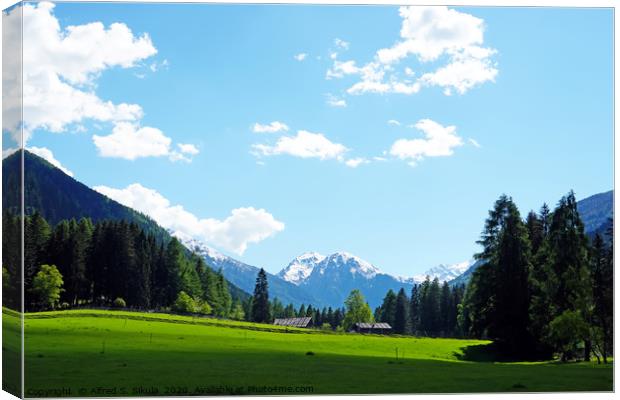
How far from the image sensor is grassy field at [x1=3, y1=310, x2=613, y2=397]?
26391mm

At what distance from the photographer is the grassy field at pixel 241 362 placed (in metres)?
26.4

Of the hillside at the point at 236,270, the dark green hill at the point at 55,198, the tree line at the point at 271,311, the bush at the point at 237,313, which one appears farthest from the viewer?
the tree line at the point at 271,311

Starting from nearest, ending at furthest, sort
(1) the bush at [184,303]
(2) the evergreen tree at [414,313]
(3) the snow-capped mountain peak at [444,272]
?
1. (1) the bush at [184,303]
2. (3) the snow-capped mountain peak at [444,272]
3. (2) the evergreen tree at [414,313]

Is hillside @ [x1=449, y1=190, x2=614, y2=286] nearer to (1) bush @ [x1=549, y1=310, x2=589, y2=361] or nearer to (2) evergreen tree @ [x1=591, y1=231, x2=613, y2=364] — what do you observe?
(2) evergreen tree @ [x1=591, y1=231, x2=613, y2=364]

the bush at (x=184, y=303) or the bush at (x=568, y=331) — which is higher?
the bush at (x=184, y=303)

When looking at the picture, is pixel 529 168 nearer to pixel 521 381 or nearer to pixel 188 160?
pixel 521 381

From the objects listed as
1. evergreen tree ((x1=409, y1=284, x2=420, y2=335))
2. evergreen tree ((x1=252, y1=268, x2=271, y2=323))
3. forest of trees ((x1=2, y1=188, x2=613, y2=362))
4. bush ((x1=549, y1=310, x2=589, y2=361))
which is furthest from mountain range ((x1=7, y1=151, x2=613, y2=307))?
bush ((x1=549, y1=310, x2=589, y2=361))

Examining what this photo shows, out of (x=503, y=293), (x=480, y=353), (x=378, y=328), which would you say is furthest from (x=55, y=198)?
(x=503, y=293)

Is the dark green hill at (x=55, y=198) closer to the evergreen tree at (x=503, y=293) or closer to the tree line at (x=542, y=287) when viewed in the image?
the evergreen tree at (x=503, y=293)

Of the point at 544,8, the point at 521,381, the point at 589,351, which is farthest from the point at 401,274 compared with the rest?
the point at 544,8

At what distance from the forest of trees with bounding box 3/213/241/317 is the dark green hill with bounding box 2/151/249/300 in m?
0.32

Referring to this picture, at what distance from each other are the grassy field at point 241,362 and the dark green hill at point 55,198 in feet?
11.1

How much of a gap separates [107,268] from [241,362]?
19.0ft

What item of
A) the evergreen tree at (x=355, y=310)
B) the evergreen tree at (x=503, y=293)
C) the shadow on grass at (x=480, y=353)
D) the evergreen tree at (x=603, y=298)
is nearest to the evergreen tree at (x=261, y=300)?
the evergreen tree at (x=355, y=310)
